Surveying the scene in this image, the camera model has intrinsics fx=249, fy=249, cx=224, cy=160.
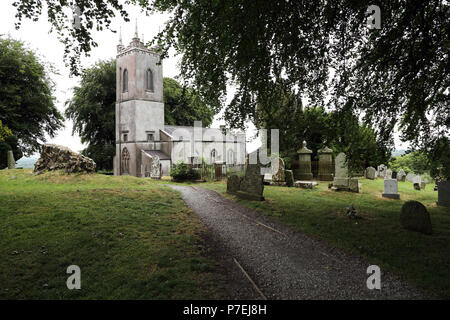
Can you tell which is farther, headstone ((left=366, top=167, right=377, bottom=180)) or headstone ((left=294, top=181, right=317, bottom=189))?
headstone ((left=366, top=167, right=377, bottom=180))

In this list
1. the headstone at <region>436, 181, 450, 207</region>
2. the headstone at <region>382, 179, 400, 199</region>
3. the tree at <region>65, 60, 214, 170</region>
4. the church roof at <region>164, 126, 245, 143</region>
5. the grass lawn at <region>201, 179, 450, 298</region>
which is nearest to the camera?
the grass lawn at <region>201, 179, 450, 298</region>

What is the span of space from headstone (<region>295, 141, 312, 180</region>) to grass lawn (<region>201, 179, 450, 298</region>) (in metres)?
7.95

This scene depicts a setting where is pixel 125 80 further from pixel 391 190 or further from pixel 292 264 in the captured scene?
pixel 292 264

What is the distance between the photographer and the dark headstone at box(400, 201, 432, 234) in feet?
20.7

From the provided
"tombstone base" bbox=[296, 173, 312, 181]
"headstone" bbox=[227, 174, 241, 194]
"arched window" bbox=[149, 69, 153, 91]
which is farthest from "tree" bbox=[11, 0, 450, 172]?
Answer: "arched window" bbox=[149, 69, 153, 91]

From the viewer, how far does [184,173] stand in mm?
18312

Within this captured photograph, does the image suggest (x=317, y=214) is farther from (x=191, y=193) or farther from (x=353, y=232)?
(x=191, y=193)

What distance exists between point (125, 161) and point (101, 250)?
85.1ft

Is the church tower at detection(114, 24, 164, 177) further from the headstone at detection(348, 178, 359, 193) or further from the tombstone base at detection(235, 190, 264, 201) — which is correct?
the headstone at detection(348, 178, 359, 193)

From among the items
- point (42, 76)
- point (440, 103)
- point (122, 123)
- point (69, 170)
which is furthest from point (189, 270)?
point (42, 76)

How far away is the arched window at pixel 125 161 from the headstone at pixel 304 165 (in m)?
19.5

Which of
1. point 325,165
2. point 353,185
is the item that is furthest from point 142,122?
point 353,185

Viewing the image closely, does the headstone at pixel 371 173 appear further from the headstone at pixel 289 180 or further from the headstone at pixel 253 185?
the headstone at pixel 253 185

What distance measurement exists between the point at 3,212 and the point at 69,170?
7.96 metres
